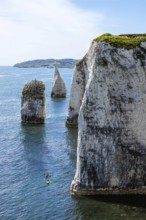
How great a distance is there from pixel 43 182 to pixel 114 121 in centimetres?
1357

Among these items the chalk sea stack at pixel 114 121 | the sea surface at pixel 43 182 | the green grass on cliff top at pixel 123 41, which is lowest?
the sea surface at pixel 43 182

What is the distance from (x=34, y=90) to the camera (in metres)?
87.9

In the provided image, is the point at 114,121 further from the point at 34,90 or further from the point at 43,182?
the point at 34,90

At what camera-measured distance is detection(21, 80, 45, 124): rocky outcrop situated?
286 ft

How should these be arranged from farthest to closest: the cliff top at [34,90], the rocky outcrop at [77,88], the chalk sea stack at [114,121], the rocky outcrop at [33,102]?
the cliff top at [34,90] < the rocky outcrop at [33,102] < the rocky outcrop at [77,88] < the chalk sea stack at [114,121]

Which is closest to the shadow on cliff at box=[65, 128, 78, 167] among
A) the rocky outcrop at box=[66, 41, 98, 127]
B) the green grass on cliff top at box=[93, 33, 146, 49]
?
the rocky outcrop at box=[66, 41, 98, 127]

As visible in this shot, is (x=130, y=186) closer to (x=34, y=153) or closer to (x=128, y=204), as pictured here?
(x=128, y=204)

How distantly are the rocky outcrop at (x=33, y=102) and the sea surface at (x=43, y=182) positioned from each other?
2.18m

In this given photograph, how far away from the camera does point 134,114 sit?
46469 millimetres

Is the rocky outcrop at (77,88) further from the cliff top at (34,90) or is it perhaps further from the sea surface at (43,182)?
the cliff top at (34,90)

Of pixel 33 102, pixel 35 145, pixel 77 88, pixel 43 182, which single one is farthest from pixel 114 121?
pixel 33 102

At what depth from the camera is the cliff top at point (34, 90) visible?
3443 inches

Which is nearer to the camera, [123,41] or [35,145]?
[123,41]

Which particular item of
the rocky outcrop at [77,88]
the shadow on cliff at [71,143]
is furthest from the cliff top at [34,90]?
the shadow on cliff at [71,143]
